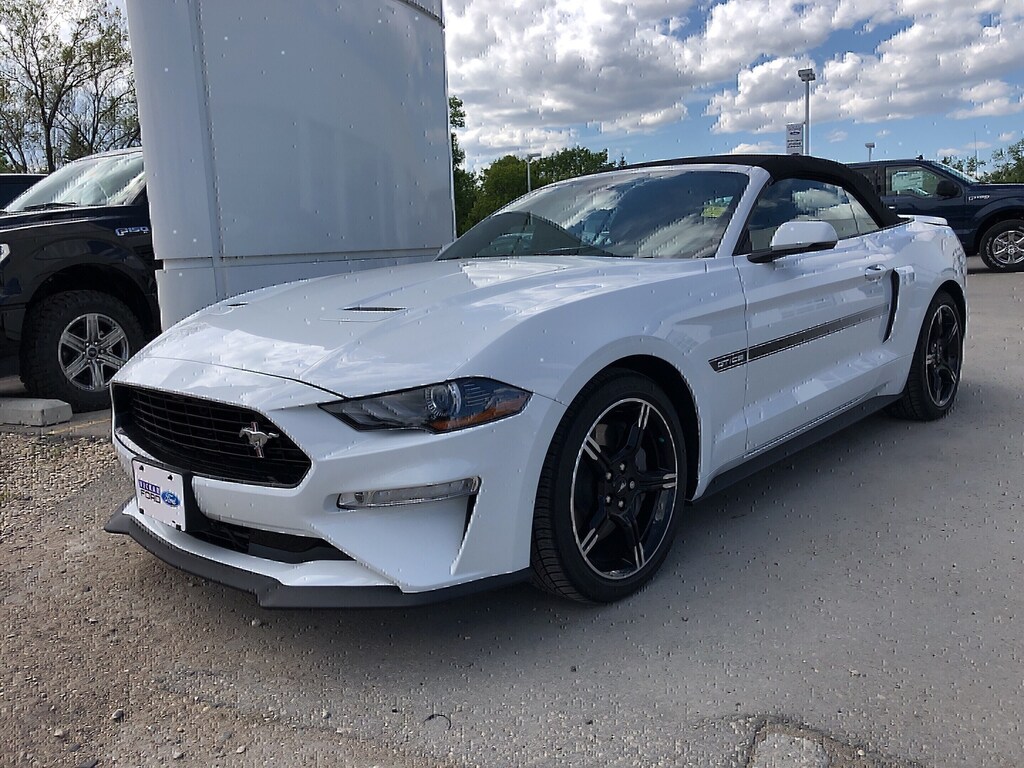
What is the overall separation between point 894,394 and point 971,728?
2663 millimetres

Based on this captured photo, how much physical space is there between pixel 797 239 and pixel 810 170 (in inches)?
38.4

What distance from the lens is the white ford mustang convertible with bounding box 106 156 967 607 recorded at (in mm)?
2285

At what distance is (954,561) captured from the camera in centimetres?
305

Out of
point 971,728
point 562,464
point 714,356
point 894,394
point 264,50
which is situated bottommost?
point 971,728

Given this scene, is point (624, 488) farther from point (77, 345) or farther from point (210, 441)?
point (77, 345)

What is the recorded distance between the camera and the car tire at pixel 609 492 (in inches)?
98.3

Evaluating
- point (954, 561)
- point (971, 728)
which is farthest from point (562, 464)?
point (954, 561)

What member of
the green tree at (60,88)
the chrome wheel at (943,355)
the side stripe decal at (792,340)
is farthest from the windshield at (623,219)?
the green tree at (60,88)

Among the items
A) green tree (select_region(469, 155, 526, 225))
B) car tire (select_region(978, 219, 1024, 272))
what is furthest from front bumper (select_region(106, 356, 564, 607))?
green tree (select_region(469, 155, 526, 225))

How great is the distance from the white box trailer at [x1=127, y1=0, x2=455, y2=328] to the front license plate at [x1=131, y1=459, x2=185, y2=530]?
6.39 feet

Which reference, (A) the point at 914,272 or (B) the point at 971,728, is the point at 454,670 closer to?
(B) the point at 971,728

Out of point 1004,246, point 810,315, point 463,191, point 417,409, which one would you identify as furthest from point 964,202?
point 463,191

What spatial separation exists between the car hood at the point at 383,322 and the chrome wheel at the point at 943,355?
2401 mm

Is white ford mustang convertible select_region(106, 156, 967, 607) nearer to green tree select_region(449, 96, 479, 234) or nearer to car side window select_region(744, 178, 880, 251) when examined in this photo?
car side window select_region(744, 178, 880, 251)
